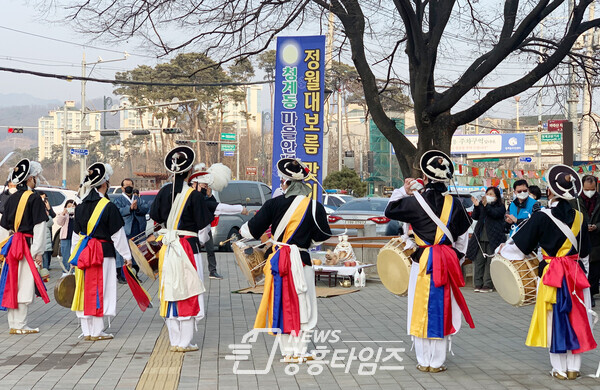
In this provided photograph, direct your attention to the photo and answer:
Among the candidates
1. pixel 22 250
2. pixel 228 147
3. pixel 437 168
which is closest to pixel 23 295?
pixel 22 250

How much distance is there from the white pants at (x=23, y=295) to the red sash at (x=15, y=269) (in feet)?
0.13

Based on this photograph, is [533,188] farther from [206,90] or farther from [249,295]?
[206,90]

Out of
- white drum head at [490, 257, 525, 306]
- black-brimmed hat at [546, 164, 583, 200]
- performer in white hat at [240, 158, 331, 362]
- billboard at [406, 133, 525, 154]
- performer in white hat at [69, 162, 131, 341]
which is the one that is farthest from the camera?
billboard at [406, 133, 525, 154]

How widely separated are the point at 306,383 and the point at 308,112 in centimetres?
920

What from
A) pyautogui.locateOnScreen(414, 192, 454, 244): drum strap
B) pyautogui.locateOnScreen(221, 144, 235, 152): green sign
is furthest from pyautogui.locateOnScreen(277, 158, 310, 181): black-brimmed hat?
pyautogui.locateOnScreen(221, 144, 235, 152): green sign

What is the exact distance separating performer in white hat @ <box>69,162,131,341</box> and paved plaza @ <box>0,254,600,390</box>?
1.01 feet

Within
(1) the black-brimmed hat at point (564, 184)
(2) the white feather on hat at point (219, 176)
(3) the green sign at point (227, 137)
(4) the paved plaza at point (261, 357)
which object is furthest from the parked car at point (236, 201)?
(3) the green sign at point (227, 137)

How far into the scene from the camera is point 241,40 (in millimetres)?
13289

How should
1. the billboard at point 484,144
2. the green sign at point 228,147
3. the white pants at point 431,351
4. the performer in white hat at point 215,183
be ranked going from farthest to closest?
1. the billboard at point 484,144
2. the green sign at point 228,147
3. the performer in white hat at point 215,183
4. the white pants at point 431,351

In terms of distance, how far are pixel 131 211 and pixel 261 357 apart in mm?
7315

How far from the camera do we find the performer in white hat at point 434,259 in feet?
22.9

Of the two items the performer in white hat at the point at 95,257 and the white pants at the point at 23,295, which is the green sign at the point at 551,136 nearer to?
the performer in white hat at the point at 95,257

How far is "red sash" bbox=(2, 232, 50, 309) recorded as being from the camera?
29.2 feet

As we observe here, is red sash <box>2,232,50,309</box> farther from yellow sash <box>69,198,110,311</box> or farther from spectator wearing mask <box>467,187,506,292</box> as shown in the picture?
spectator wearing mask <box>467,187,506,292</box>
